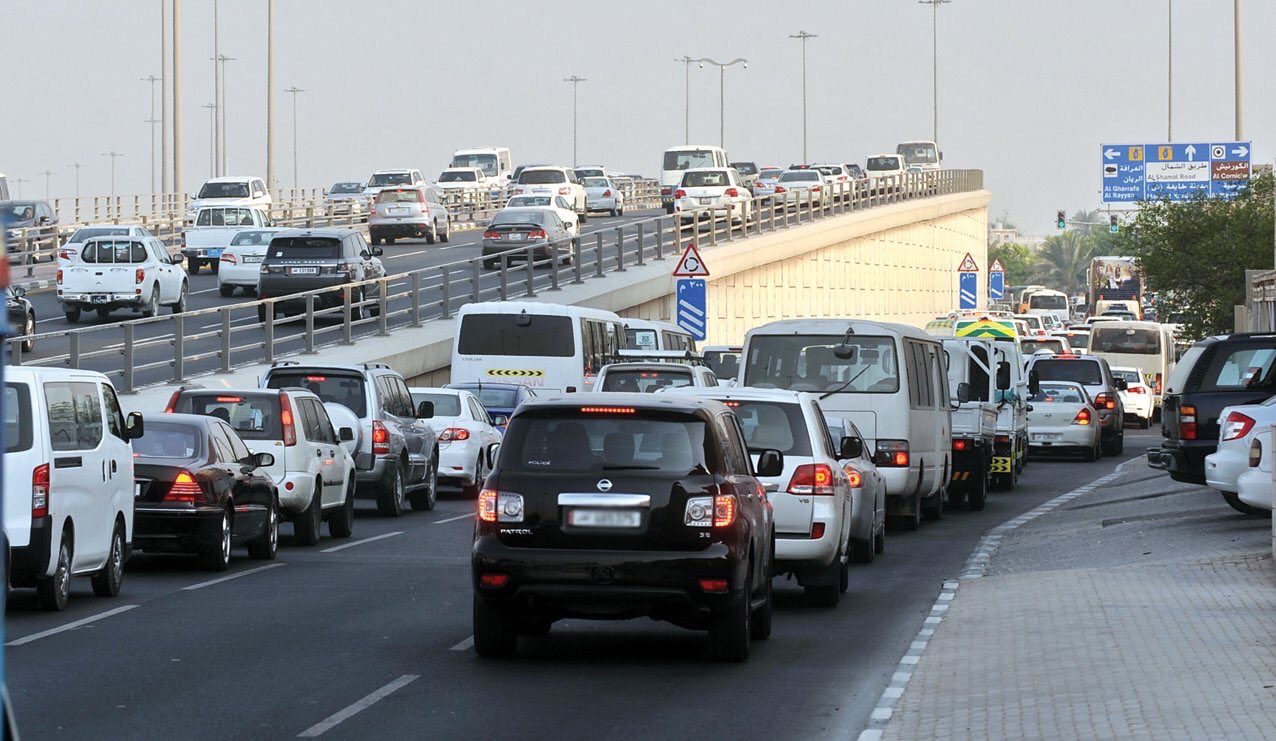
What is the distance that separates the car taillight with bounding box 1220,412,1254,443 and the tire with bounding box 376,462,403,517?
10172mm

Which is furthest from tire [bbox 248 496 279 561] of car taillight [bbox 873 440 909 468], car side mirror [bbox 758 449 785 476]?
car side mirror [bbox 758 449 785 476]

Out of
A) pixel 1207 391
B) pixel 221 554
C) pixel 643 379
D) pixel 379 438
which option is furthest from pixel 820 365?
A: pixel 221 554

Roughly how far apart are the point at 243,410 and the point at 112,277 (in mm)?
24446

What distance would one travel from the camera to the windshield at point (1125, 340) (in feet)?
215

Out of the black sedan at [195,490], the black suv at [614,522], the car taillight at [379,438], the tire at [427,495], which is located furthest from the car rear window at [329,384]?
the black suv at [614,522]

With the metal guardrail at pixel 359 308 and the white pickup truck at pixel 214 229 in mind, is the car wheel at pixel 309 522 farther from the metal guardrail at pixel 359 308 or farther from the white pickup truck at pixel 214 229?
the white pickup truck at pixel 214 229

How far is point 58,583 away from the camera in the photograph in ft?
47.4

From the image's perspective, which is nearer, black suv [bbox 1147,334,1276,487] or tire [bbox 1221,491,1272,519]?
tire [bbox 1221,491,1272,519]

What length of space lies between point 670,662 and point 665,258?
140 ft

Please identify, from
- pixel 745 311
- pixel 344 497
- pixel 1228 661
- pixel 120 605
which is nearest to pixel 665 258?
pixel 745 311

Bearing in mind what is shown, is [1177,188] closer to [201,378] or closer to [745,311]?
[745,311]

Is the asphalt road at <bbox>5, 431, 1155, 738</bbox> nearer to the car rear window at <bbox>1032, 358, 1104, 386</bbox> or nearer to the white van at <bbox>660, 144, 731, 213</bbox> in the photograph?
the car rear window at <bbox>1032, 358, 1104, 386</bbox>

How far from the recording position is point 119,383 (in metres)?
31.2

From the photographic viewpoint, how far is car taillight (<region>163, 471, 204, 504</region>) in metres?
17.4
